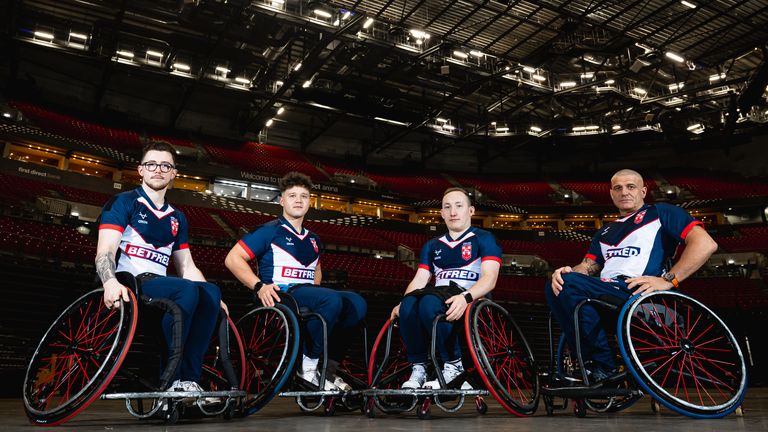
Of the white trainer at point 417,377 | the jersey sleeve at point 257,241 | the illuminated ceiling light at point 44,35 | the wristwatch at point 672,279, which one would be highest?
the illuminated ceiling light at point 44,35

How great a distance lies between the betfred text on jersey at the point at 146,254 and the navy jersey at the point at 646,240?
253 cm

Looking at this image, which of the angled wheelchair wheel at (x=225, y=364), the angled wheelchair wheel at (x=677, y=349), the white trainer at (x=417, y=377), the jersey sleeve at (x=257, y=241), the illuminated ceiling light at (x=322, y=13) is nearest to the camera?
the angled wheelchair wheel at (x=677, y=349)

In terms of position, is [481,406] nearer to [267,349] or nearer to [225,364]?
[267,349]

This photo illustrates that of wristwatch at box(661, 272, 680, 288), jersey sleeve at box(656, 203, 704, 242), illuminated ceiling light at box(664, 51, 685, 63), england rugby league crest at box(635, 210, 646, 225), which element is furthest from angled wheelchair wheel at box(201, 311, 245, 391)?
illuminated ceiling light at box(664, 51, 685, 63)

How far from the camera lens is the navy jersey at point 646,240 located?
2.85 metres

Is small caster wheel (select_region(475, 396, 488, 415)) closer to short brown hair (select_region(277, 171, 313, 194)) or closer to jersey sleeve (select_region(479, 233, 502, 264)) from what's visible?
jersey sleeve (select_region(479, 233, 502, 264))

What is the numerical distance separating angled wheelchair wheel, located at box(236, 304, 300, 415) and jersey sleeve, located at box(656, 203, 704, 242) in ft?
7.03

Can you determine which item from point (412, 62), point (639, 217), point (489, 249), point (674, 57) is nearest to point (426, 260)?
point (489, 249)

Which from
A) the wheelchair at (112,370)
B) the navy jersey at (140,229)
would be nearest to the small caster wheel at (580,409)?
the wheelchair at (112,370)

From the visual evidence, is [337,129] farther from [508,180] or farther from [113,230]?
[113,230]

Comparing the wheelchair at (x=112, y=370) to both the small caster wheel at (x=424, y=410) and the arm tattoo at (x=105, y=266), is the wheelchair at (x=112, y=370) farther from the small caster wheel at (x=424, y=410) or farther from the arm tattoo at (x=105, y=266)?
the small caster wheel at (x=424, y=410)

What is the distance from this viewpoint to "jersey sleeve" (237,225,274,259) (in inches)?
129

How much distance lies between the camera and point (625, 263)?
2.91 metres

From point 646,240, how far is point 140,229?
2791 millimetres
